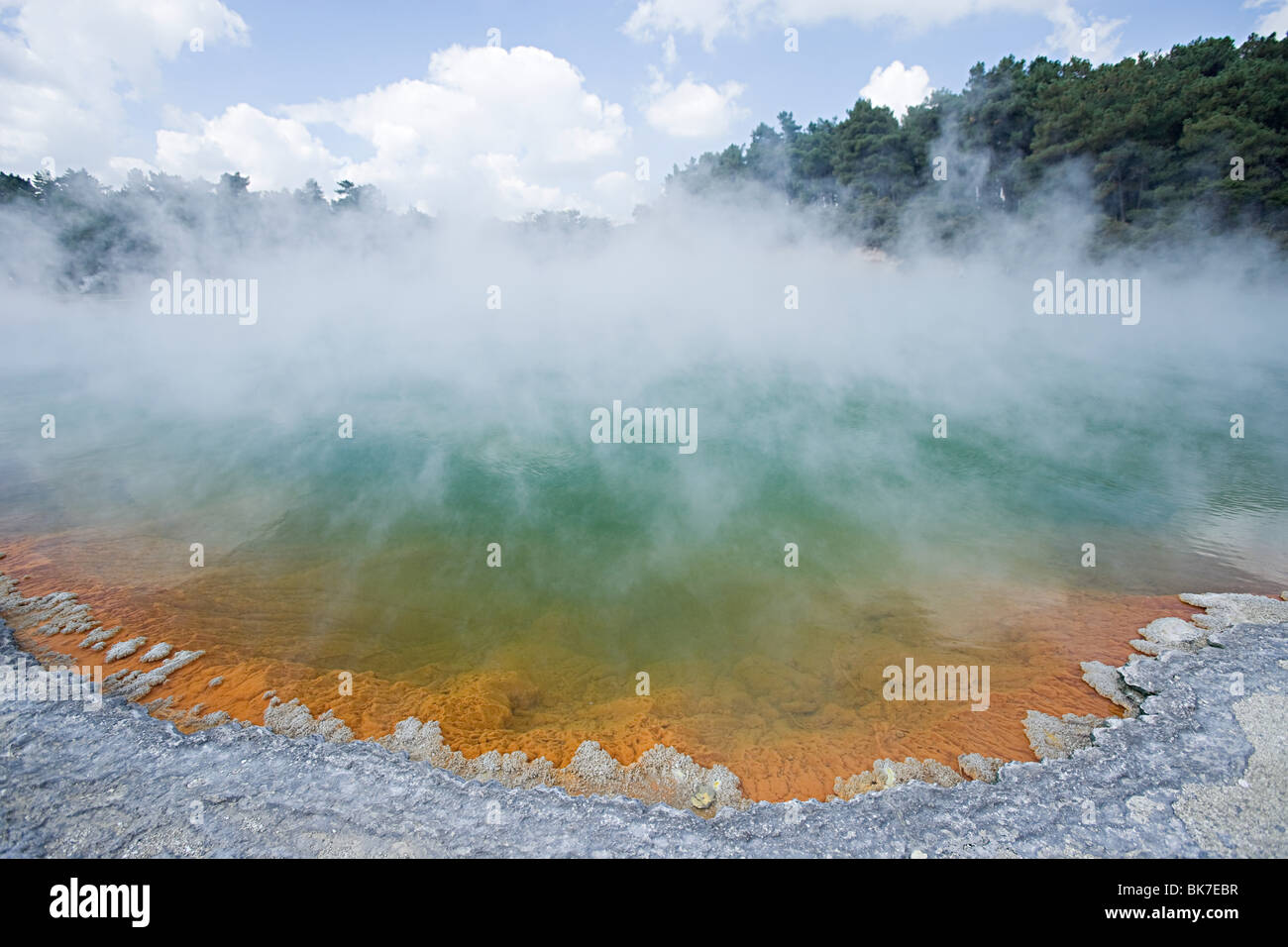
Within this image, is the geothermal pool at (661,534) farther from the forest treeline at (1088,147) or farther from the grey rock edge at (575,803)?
the forest treeline at (1088,147)

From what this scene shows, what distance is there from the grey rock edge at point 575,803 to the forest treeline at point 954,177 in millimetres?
20028

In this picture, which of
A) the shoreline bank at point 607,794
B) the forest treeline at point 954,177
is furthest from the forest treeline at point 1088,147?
the shoreline bank at point 607,794

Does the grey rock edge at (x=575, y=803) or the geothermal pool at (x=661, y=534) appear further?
the geothermal pool at (x=661, y=534)

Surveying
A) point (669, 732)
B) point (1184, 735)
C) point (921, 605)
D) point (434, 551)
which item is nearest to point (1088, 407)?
point (921, 605)

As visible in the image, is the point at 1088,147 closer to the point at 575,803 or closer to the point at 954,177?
the point at 954,177

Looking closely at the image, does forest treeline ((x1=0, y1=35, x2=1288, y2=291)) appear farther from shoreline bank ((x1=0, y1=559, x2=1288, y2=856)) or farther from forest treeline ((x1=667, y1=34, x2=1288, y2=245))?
shoreline bank ((x1=0, y1=559, x2=1288, y2=856))

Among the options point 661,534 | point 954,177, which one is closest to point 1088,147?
point 954,177

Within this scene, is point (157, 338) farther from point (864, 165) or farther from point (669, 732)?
point (864, 165)

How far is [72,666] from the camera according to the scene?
421 centimetres

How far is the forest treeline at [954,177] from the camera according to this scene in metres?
15.8

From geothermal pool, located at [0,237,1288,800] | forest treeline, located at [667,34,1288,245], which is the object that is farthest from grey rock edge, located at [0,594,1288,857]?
forest treeline, located at [667,34,1288,245]

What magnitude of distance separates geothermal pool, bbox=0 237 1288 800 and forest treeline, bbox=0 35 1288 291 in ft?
22.4

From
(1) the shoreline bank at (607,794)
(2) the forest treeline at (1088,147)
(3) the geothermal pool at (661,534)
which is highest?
(2) the forest treeline at (1088,147)
